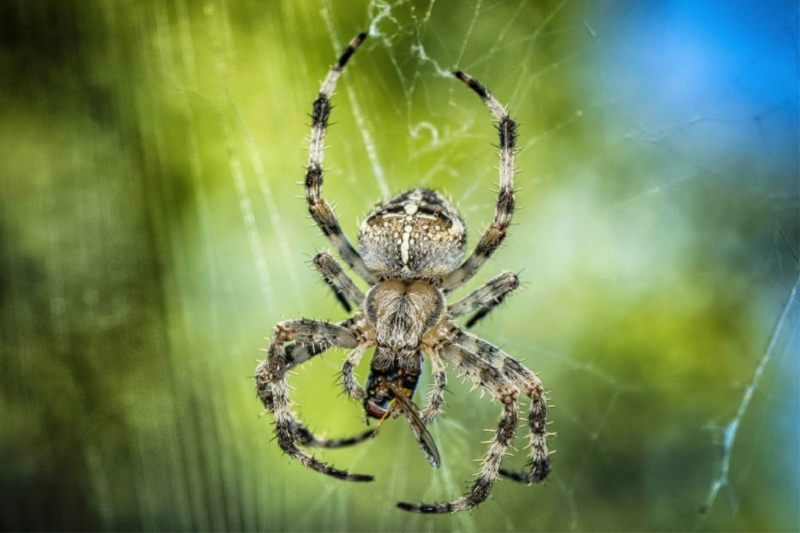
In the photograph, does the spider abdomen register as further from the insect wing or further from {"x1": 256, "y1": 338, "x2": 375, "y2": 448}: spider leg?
the insect wing

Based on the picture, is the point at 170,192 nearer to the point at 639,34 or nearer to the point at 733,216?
the point at 639,34

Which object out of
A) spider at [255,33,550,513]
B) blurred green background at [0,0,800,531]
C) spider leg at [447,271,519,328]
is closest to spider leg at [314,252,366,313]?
spider at [255,33,550,513]

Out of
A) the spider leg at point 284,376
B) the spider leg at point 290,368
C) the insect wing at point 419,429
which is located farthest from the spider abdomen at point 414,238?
the insect wing at point 419,429

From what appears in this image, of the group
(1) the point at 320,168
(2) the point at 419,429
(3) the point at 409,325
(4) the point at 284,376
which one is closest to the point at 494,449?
(2) the point at 419,429

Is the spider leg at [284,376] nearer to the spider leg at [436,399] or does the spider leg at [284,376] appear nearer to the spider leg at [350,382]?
the spider leg at [350,382]

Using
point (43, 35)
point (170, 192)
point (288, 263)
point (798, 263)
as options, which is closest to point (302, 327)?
point (288, 263)
